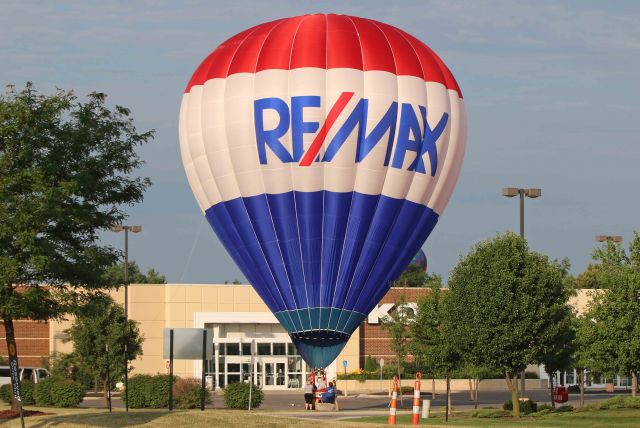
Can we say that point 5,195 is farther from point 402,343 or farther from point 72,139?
point 402,343

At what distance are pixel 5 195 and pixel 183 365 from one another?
63.9 metres

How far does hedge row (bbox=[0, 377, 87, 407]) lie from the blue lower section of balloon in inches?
354

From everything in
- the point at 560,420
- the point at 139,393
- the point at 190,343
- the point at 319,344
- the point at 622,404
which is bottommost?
the point at 560,420

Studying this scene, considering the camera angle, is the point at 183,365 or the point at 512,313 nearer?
the point at 512,313

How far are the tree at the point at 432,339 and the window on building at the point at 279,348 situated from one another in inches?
1544

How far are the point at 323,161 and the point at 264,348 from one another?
4473 cm

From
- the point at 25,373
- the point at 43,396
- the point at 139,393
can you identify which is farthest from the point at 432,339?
the point at 25,373

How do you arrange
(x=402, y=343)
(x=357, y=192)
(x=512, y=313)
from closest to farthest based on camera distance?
(x=512, y=313) → (x=357, y=192) → (x=402, y=343)

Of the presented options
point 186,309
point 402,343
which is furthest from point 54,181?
point 186,309

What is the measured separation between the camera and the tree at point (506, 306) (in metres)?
46.3

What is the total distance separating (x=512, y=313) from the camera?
4628 cm

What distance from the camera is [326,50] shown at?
5472cm

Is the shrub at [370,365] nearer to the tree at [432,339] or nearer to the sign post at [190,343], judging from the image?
the tree at [432,339]

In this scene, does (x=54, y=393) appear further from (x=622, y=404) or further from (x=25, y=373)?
(x=25, y=373)
